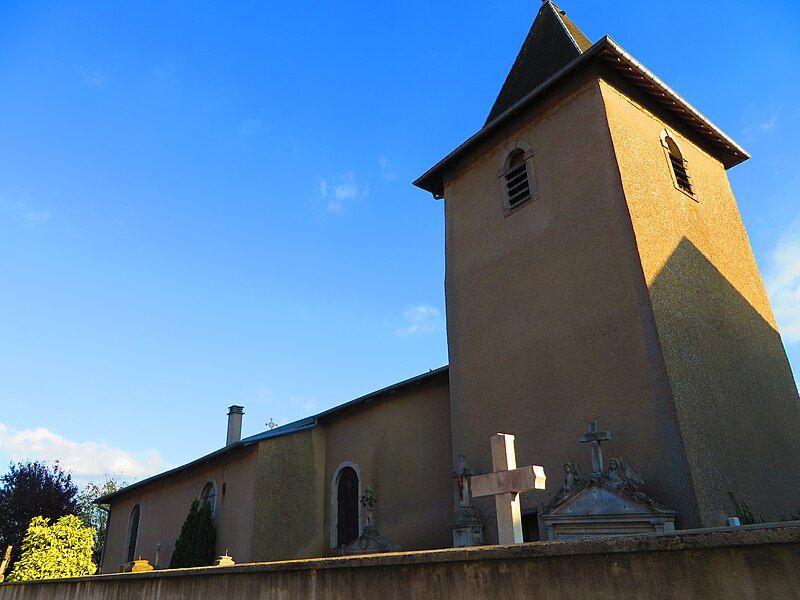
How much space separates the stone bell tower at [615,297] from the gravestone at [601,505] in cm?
32

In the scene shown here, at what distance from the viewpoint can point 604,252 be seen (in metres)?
9.57

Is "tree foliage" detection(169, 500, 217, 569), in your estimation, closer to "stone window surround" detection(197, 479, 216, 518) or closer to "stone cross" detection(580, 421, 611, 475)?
"stone window surround" detection(197, 479, 216, 518)

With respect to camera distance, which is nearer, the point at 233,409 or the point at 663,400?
the point at 663,400

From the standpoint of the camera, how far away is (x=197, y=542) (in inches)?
569

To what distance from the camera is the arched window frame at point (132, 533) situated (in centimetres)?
1927

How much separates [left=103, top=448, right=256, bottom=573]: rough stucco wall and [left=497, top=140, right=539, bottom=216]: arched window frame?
8.34 m

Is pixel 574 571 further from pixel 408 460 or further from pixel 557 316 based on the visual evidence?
pixel 408 460

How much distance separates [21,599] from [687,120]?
16.1 m

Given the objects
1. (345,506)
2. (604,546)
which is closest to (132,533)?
(345,506)

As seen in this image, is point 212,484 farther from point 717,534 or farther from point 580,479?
point 717,534

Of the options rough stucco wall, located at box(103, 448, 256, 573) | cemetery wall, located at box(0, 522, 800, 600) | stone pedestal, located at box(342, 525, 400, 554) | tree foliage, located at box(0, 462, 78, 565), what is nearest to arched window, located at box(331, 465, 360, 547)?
stone pedestal, located at box(342, 525, 400, 554)

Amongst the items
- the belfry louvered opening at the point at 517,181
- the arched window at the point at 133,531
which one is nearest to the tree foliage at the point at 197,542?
the arched window at the point at 133,531

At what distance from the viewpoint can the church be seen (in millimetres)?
8352

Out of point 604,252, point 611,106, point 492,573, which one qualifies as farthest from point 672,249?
point 492,573
